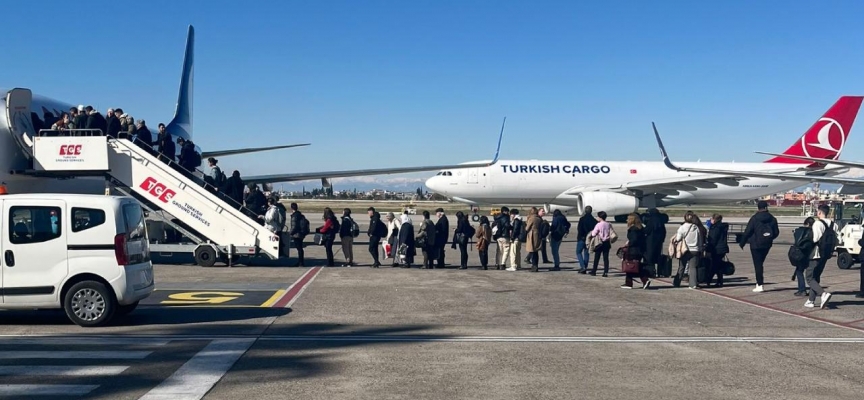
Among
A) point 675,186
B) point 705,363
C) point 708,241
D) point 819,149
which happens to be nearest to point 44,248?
point 705,363

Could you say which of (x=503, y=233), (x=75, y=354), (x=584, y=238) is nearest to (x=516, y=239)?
(x=503, y=233)

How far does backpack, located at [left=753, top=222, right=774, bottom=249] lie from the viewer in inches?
537

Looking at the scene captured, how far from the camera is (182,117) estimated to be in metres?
33.7

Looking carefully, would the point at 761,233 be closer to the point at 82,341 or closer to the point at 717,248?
the point at 717,248

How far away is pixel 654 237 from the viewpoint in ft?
53.3

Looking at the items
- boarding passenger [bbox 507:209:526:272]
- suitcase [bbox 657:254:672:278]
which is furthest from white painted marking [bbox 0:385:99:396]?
boarding passenger [bbox 507:209:526:272]

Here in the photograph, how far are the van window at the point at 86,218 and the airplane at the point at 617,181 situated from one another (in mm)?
29233

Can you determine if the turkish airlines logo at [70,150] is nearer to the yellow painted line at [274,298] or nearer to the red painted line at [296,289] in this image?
the red painted line at [296,289]

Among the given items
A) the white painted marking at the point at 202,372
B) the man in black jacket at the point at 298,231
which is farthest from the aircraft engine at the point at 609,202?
the white painted marking at the point at 202,372

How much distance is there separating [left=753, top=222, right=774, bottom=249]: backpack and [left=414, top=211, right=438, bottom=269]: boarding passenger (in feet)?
24.2

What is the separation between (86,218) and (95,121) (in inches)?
370

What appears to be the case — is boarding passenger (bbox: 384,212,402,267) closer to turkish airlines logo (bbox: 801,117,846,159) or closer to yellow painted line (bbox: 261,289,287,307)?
yellow painted line (bbox: 261,289,287,307)

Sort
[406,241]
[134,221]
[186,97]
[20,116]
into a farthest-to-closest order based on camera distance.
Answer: [186,97]
[406,241]
[20,116]
[134,221]

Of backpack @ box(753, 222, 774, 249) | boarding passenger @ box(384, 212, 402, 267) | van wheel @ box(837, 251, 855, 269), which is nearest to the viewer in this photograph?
backpack @ box(753, 222, 774, 249)
